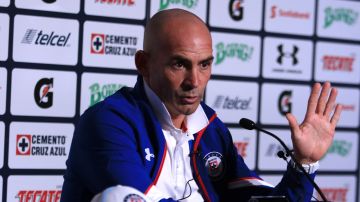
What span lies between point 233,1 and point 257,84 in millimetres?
355

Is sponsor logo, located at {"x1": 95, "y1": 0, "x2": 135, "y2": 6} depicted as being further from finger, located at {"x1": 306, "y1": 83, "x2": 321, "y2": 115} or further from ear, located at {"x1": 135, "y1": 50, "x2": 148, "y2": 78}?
finger, located at {"x1": 306, "y1": 83, "x2": 321, "y2": 115}

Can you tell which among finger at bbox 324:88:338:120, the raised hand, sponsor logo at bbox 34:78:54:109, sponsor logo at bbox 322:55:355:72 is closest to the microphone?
the raised hand

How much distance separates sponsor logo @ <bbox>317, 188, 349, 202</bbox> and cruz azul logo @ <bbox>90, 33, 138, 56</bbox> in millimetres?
1110

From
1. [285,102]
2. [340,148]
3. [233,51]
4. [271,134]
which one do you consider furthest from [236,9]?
[271,134]

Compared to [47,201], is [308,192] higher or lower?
higher

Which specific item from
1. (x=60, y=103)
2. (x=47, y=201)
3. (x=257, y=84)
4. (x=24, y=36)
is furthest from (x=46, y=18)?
(x=257, y=84)

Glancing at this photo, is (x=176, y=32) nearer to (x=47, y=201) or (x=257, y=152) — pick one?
(x=47, y=201)

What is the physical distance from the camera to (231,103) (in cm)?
264

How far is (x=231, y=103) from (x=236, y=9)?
0.38 metres

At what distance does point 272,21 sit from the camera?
274 centimetres

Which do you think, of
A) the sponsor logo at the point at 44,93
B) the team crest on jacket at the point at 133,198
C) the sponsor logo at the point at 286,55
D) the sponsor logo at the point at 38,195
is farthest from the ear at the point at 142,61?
the sponsor logo at the point at 286,55

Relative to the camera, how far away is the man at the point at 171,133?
1371mm

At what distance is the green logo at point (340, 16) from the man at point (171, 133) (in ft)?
4.62

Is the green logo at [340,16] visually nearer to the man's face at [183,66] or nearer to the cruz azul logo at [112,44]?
the cruz azul logo at [112,44]
